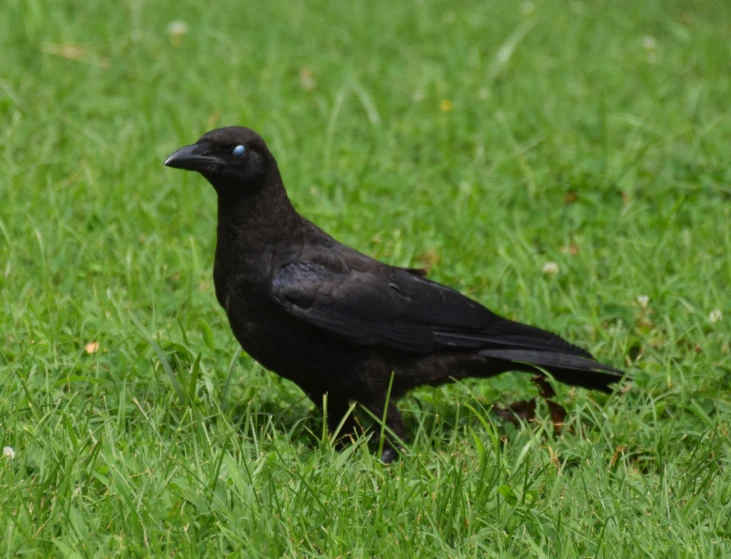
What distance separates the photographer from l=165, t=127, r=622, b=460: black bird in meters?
3.98

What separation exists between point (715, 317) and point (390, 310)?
63.6 inches

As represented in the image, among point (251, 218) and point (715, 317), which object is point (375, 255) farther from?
point (715, 317)

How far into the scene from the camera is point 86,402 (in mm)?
3924

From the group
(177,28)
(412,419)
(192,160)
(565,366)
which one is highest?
(177,28)

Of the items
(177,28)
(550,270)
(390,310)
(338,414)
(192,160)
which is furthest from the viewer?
(177,28)

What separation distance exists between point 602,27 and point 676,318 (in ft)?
14.0

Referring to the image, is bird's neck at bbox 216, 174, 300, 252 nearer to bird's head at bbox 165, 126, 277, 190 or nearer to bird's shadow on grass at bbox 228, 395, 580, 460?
bird's head at bbox 165, 126, 277, 190

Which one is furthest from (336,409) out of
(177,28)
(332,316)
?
(177,28)

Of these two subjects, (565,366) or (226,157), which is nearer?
(226,157)

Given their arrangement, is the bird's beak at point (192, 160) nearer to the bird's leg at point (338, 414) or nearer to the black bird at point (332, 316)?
the black bird at point (332, 316)

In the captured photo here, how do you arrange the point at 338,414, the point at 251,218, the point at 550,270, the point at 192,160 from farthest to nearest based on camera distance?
the point at 550,270
the point at 338,414
the point at 251,218
the point at 192,160

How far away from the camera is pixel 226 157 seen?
402cm

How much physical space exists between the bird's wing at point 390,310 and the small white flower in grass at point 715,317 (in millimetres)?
822

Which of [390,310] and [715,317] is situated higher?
[390,310]
